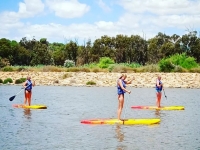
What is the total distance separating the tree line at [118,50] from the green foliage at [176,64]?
20180 mm

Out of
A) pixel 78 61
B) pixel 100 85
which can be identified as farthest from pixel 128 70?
pixel 78 61

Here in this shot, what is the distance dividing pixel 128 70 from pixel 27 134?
38.1 m

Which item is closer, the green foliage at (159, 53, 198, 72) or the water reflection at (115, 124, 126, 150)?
the water reflection at (115, 124, 126, 150)

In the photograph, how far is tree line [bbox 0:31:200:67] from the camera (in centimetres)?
7719

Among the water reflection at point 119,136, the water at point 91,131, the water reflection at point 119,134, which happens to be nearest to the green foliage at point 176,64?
the water at point 91,131

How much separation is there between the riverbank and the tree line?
79.3ft

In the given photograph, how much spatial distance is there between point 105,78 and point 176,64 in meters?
11.4

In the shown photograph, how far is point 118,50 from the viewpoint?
82000 millimetres

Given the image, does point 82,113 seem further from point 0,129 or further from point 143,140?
point 143,140

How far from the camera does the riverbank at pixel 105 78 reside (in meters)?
46.2

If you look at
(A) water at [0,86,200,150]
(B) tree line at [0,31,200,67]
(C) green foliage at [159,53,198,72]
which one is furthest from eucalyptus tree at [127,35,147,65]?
(A) water at [0,86,200,150]

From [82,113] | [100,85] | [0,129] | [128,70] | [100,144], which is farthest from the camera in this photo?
[128,70]

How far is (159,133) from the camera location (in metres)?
15.3

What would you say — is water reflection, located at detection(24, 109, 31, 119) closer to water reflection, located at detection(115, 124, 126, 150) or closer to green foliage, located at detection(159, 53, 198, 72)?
water reflection, located at detection(115, 124, 126, 150)
